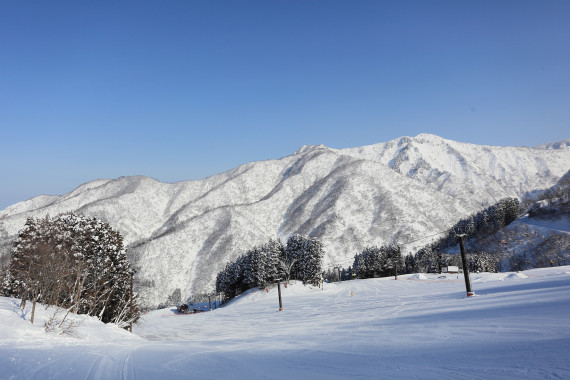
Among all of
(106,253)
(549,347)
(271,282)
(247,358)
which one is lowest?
(271,282)

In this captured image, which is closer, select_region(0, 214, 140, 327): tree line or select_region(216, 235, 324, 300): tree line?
select_region(0, 214, 140, 327): tree line

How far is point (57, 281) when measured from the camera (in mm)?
25859

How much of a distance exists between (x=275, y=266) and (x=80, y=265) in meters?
59.2

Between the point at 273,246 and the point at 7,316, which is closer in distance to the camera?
the point at 7,316

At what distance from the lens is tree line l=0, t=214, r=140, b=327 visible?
2844 centimetres

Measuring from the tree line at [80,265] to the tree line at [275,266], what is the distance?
42998 millimetres

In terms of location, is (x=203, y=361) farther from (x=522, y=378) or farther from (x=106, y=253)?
(x=106, y=253)

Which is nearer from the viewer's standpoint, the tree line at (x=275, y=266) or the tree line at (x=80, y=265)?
the tree line at (x=80, y=265)

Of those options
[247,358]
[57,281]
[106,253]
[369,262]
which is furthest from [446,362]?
[369,262]

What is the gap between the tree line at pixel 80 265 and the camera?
93.3 ft

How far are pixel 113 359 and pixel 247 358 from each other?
200 inches

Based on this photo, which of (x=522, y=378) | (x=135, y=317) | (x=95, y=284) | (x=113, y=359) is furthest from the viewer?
(x=135, y=317)

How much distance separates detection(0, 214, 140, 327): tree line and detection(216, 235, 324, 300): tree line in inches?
1693

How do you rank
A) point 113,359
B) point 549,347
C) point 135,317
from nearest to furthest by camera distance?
point 549,347 < point 113,359 < point 135,317
